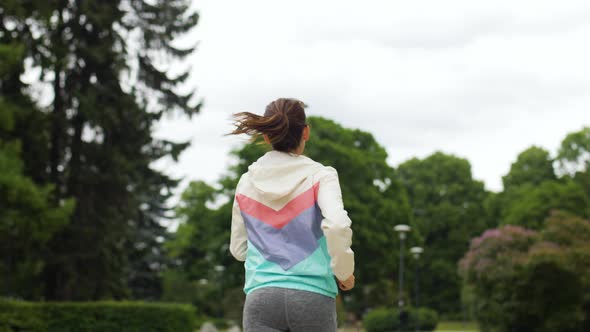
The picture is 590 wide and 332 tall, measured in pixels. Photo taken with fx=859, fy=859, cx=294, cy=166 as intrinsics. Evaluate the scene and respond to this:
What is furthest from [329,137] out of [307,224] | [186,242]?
[307,224]

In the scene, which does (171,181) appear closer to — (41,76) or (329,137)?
(41,76)

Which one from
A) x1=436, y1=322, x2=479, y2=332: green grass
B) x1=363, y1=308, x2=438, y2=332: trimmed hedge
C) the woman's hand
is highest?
the woman's hand

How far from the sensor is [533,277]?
2877 centimetres

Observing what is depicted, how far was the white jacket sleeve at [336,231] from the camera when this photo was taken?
3.40 metres

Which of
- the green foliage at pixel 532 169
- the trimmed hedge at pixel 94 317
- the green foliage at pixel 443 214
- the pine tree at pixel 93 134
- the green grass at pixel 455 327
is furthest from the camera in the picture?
the green foliage at pixel 532 169

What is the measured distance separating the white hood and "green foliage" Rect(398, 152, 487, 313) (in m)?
57.4

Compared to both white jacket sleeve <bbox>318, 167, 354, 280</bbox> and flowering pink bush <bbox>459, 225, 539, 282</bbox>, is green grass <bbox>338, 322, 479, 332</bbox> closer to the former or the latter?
flowering pink bush <bbox>459, 225, 539, 282</bbox>

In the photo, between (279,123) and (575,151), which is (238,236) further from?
(575,151)

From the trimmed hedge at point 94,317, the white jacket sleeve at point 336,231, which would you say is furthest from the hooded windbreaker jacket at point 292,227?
the trimmed hedge at point 94,317

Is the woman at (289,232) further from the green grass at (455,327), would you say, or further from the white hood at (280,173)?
the green grass at (455,327)

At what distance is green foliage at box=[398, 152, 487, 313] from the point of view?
201 feet

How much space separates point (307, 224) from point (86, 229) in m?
22.2

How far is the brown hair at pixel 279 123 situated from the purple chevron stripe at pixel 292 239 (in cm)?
33

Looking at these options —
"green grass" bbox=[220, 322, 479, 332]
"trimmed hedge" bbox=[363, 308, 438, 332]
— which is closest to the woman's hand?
"trimmed hedge" bbox=[363, 308, 438, 332]
